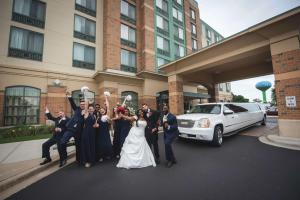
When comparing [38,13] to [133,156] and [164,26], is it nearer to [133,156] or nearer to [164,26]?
[164,26]

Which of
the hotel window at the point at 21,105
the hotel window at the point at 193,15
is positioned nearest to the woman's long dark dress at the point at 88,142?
the hotel window at the point at 21,105

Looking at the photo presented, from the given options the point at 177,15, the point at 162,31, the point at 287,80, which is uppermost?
the point at 177,15

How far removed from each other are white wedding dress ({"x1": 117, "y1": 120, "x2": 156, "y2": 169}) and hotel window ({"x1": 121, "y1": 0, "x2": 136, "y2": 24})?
54.7 feet

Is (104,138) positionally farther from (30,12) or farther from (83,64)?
(30,12)

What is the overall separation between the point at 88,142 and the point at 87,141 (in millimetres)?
48

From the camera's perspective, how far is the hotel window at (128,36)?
1717 cm

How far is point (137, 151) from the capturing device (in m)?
4.80

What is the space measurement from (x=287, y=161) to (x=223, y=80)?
1263 centimetres

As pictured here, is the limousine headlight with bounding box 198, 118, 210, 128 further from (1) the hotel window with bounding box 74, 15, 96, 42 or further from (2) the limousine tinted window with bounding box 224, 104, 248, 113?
(1) the hotel window with bounding box 74, 15, 96, 42

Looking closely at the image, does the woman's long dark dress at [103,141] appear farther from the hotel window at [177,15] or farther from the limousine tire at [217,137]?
the hotel window at [177,15]

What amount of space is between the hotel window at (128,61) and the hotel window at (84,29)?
354 centimetres

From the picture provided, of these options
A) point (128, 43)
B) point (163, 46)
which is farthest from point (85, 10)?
point (163, 46)

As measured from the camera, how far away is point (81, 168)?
4.78 meters

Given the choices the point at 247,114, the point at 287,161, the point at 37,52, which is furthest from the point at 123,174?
the point at 37,52
